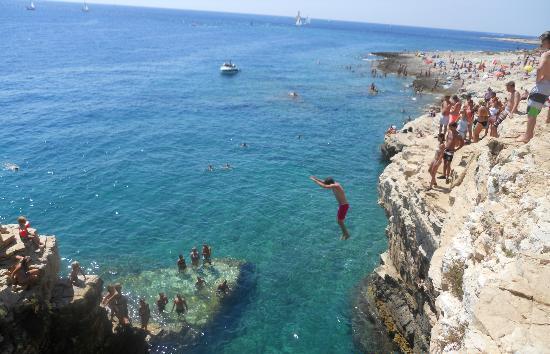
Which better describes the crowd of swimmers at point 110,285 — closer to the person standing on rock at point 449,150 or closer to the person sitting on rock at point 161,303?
the person sitting on rock at point 161,303

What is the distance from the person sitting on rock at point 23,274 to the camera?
1314cm

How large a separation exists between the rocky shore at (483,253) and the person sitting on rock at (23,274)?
12.8 metres

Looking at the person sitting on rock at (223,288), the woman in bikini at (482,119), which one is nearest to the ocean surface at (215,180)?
the person sitting on rock at (223,288)

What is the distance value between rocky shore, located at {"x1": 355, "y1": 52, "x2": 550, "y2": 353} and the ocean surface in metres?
5.59

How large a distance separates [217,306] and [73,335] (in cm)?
714

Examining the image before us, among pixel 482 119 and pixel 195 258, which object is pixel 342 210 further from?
pixel 195 258

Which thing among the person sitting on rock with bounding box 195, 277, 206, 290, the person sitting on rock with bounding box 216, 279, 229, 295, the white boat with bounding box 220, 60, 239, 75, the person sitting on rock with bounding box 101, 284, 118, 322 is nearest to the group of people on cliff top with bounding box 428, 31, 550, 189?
the person sitting on rock with bounding box 216, 279, 229, 295

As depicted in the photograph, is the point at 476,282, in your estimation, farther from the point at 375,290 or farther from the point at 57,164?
the point at 57,164

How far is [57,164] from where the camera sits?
3444 cm

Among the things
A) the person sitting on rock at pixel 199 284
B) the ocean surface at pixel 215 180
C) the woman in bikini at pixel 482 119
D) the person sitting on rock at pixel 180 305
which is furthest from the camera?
the ocean surface at pixel 215 180

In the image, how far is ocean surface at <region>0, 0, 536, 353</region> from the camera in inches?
822

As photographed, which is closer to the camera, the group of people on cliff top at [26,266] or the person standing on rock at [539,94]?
the person standing on rock at [539,94]

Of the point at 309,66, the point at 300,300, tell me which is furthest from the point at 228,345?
the point at 309,66

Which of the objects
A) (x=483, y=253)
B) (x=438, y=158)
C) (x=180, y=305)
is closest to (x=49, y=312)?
(x=180, y=305)
